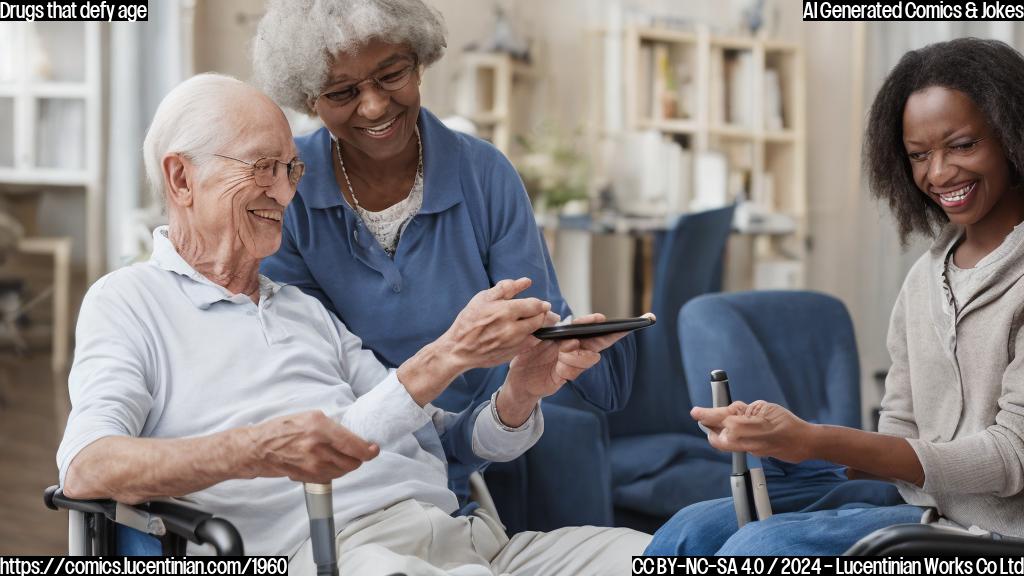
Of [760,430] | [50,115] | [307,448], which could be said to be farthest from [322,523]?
[50,115]

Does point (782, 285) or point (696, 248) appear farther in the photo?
point (782, 285)

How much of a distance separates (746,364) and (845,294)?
354 cm

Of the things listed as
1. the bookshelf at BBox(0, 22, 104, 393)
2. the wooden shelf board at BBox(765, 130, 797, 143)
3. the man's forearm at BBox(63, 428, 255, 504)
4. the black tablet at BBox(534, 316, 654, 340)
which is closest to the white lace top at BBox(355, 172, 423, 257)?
the black tablet at BBox(534, 316, 654, 340)

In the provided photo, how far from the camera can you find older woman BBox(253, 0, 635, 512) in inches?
67.9

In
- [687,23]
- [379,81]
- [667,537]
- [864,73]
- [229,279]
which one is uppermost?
[687,23]

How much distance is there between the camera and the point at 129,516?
135 centimetres

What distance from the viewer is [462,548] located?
1.62m

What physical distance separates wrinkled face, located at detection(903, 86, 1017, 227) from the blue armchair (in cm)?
109

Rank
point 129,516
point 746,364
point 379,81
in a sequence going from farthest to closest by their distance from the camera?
point 746,364 → point 379,81 → point 129,516

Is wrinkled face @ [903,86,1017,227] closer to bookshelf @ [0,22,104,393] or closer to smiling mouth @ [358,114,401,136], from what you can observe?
smiling mouth @ [358,114,401,136]

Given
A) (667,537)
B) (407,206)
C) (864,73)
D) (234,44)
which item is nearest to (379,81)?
(407,206)

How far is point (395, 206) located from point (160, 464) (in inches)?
28.4

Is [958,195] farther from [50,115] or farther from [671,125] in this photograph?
[50,115]

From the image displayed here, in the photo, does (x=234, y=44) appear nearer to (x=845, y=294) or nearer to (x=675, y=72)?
(x=675, y=72)
